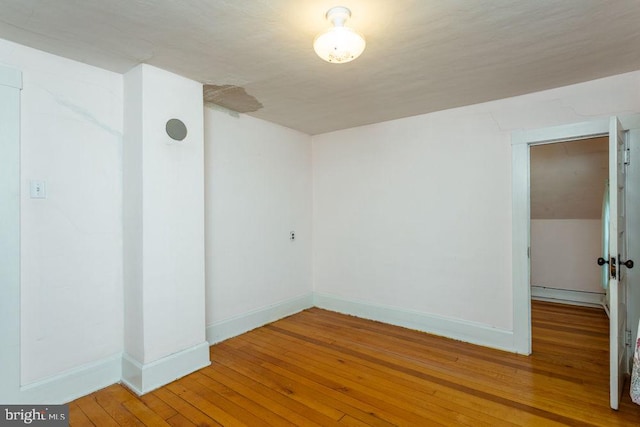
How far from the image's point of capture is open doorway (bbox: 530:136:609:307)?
3971mm

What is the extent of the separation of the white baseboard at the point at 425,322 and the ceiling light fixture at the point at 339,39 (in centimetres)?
278

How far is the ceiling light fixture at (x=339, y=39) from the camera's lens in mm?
1649

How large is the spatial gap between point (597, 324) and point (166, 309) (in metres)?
4.48

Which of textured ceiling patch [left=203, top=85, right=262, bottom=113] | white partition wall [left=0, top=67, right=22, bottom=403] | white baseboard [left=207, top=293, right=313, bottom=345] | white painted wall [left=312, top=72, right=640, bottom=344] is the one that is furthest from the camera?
white baseboard [left=207, top=293, right=313, bottom=345]

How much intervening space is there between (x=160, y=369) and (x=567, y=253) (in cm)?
511

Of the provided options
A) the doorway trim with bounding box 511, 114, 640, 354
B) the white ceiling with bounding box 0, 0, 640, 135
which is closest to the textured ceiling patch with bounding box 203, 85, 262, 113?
the white ceiling with bounding box 0, 0, 640, 135

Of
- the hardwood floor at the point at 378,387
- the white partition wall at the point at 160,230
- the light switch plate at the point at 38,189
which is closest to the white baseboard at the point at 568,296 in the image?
the hardwood floor at the point at 378,387

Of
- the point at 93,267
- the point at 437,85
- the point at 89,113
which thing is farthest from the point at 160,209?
the point at 437,85

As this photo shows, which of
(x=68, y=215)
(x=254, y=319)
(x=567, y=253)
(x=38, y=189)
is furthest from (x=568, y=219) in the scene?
(x=38, y=189)

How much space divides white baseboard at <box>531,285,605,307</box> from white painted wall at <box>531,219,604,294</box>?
52mm

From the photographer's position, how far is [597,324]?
355 centimetres

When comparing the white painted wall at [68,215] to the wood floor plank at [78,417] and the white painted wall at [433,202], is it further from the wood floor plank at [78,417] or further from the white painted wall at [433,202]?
the white painted wall at [433,202]

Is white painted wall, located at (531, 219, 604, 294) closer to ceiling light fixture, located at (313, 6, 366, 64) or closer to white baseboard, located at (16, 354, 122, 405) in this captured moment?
ceiling light fixture, located at (313, 6, 366, 64)

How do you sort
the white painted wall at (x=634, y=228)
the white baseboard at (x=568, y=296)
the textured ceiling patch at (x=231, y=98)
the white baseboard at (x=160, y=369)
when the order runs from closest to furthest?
1. the white baseboard at (x=160, y=369)
2. the white painted wall at (x=634, y=228)
3. the textured ceiling patch at (x=231, y=98)
4. the white baseboard at (x=568, y=296)
